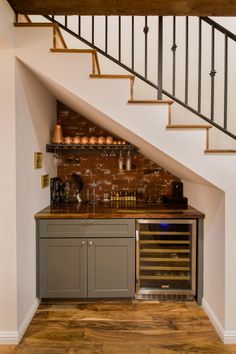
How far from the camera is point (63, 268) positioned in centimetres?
313

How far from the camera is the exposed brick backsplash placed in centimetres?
398

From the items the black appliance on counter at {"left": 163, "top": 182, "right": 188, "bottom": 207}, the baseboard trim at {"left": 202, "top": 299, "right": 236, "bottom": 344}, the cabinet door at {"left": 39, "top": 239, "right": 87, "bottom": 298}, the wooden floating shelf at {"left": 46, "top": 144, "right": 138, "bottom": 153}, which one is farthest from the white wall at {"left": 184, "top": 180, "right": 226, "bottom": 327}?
the cabinet door at {"left": 39, "top": 239, "right": 87, "bottom": 298}

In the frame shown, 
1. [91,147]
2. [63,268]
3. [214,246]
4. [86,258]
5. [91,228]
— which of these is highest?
[91,147]

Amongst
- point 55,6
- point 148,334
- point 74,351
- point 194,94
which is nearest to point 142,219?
point 148,334

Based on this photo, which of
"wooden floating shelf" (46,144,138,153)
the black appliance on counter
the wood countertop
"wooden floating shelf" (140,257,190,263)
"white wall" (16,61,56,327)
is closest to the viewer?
"white wall" (16,61,56,327)

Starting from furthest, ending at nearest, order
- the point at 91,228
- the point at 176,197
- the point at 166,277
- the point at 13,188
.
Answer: the point at 176,197, the point at 166,277, the point at 91,228, the point at 13,188

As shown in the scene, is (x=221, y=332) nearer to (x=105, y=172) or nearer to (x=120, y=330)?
(x=120, y=330)

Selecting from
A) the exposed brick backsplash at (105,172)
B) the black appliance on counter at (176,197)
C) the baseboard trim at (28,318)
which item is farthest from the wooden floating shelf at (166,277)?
the baseboard trim at (28,318)

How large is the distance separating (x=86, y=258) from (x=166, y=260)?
0.87 m

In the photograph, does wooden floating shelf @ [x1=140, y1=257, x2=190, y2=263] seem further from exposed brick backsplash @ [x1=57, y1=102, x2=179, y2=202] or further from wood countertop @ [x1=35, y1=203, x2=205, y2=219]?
exposed brick backsplash @ [x1=57, y1=102, x2=179, y2=202]

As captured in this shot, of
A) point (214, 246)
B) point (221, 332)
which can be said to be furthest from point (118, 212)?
point (221, 332)

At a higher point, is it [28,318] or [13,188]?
[13,188]

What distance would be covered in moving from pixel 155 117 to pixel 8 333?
2216 millimetres

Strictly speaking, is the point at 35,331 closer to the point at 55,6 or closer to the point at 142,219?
the point at 142,219
